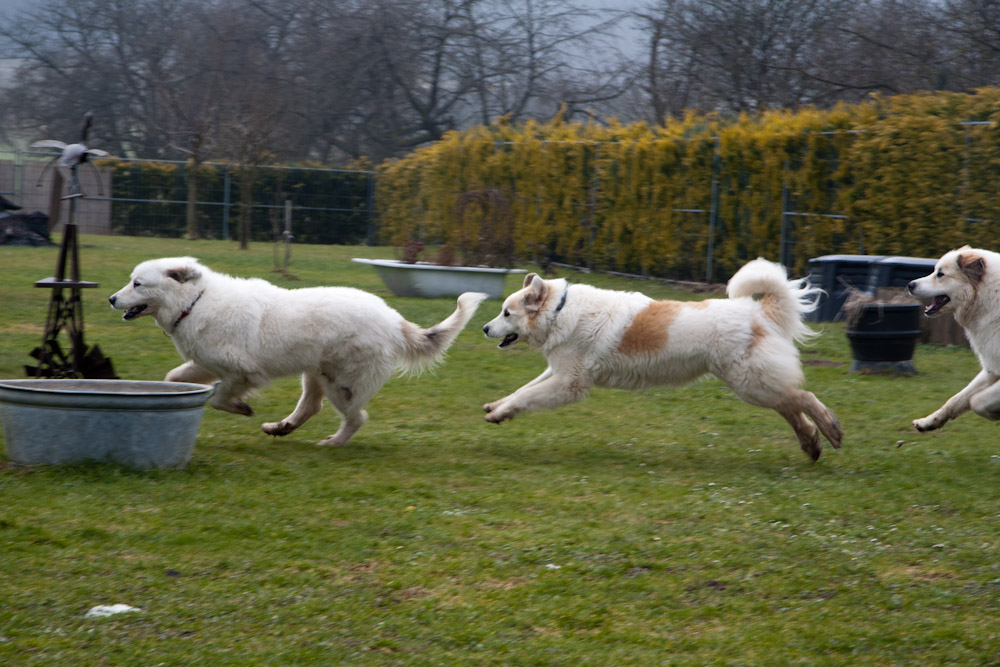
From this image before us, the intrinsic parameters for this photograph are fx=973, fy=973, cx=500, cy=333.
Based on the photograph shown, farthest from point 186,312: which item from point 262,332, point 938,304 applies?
point 938,304

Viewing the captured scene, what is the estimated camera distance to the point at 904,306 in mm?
9375

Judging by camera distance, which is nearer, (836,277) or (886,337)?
(886,337)

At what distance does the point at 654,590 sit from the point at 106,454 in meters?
3.08

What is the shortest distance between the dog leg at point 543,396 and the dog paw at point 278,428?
138 centimetres

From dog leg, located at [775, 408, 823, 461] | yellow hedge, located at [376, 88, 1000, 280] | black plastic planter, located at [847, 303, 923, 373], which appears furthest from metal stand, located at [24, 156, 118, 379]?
yellow hedge, located at [376, 88, 1000, 280]

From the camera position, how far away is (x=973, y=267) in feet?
21.1

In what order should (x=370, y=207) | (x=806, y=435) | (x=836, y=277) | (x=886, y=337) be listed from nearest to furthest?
1. (x=806, y=435)
2. (x=886, y=337)
3. (x=836, y=277)
4. (x=370, y=207)

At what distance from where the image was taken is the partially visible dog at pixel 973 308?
20.5 ft

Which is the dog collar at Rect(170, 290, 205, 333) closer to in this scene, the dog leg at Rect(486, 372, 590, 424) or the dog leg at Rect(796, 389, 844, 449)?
the dog leg at Rect(486, 372, 590, 424)

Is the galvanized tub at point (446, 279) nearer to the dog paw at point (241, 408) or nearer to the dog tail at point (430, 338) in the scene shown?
the dog tail at point (430, 338)

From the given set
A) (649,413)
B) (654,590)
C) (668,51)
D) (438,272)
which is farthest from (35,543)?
(668,51)

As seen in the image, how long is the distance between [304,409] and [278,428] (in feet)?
0.80

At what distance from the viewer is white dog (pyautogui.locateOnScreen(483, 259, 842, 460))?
6.26 m

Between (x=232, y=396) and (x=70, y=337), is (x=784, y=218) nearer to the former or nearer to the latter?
(x=232, y=396)
